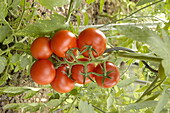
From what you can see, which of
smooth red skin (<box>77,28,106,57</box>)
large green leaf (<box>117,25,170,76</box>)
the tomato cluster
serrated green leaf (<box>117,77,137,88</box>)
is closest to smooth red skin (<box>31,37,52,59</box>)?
the tomato cluster

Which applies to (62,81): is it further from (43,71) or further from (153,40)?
(153,40)

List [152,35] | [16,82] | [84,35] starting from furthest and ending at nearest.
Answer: [16,82], [84,35], [152,35]

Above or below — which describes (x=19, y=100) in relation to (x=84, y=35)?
below

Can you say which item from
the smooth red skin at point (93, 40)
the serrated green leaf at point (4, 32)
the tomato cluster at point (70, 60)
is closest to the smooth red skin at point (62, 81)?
the tomato cluster at point (70, 60)

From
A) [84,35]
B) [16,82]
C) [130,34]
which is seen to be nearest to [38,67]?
[84,35]

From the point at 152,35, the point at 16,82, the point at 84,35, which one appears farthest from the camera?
the point at 16,82

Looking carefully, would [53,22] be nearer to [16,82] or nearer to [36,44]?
[36,44]

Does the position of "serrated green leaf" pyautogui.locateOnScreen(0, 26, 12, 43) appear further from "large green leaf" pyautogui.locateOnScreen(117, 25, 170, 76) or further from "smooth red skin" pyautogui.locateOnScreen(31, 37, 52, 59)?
"large green leaf" pyautogui.locateOnScreen(117, 25, 170, 76)

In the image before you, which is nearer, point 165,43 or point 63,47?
point 165,43

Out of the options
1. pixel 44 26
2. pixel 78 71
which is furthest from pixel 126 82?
pixel 44 26
